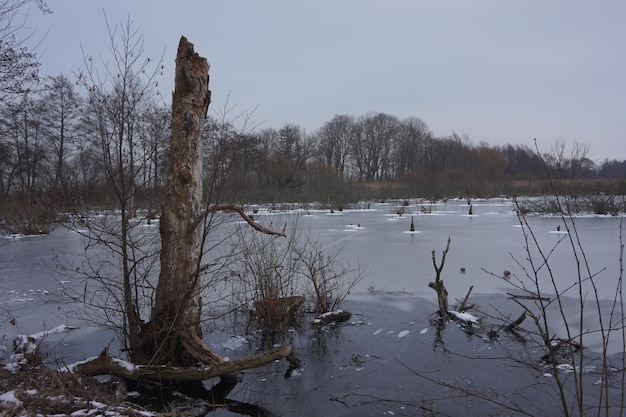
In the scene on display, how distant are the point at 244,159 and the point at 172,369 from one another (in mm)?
2548

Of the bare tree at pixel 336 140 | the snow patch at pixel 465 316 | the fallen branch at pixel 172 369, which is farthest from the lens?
the bare tree at pixel 336 140

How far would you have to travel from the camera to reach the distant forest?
15.9ft

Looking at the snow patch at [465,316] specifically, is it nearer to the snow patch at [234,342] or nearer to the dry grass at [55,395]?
the snow patch at [234,342]

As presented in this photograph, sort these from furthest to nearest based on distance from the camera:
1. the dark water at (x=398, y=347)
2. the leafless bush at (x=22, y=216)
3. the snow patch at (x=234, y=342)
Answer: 1. the leafless bush at (x=22, y=216)
2. the snow patch at (x=234, y=342)
3. the dark water at (x=398, y=347)

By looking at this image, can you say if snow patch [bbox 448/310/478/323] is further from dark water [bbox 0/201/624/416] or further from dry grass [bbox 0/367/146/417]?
dry grass [bbox 0/367/146/417]

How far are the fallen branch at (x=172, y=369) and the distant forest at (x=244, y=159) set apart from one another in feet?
5.88

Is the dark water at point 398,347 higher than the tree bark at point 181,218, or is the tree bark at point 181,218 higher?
the tree bark at point 181,218

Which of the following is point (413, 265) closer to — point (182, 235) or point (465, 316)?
point (465, 316)

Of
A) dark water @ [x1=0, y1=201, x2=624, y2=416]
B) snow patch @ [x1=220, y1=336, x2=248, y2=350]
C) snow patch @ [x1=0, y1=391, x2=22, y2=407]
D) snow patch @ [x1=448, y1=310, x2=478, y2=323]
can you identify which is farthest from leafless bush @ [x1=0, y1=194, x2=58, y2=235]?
snow patch @ [x1=448, y1=310, x2=478, y2=323]

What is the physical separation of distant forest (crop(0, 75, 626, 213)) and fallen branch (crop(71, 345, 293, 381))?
5.88ft

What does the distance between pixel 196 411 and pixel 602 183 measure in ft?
100

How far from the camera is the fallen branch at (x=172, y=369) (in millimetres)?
4434

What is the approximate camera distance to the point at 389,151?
81188 mm

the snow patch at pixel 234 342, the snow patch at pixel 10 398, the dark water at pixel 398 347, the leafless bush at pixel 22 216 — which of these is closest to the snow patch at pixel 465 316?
the dark water at pixel 398 347
